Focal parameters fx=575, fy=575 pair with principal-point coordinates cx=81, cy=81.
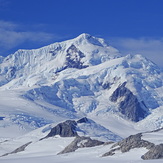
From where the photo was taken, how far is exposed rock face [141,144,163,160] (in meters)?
93.1

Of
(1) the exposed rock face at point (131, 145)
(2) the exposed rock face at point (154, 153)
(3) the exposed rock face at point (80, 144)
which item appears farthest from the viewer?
(3) the exposed rock face at point (80, 144)

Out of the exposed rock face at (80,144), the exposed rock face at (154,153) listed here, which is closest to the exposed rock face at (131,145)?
the exposed rock face at (154,153)

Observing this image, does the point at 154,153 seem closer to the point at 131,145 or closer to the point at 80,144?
the point at 131,145

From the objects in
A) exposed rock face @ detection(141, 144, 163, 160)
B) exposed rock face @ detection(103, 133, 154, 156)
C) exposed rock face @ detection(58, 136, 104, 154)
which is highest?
exposed rock face @ detection(58, 136, 104, 154)

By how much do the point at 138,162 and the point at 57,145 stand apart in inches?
2242

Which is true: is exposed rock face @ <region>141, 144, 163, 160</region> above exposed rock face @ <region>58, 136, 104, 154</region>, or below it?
below

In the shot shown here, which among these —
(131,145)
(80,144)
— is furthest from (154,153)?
(80,144)

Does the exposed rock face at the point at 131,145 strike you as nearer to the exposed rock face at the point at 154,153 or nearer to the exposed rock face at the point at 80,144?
the exposed rock face at the point at 154,153

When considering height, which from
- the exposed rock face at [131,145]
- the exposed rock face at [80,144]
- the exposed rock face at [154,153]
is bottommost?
the exposed rock face at [154,153]

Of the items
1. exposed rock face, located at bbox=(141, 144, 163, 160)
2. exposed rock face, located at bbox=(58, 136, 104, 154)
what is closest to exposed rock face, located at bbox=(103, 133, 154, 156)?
exposed rock face, located at bbox=(141, 144, 163, 160)

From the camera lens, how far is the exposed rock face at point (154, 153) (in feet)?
305

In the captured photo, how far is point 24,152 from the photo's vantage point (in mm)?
136250

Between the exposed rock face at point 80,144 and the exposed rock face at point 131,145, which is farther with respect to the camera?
the exposed rock face at point 80,144

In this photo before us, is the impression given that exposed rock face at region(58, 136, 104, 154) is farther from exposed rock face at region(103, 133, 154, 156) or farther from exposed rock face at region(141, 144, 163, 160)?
exposed rock face at region(141, 144, 163, 160)
